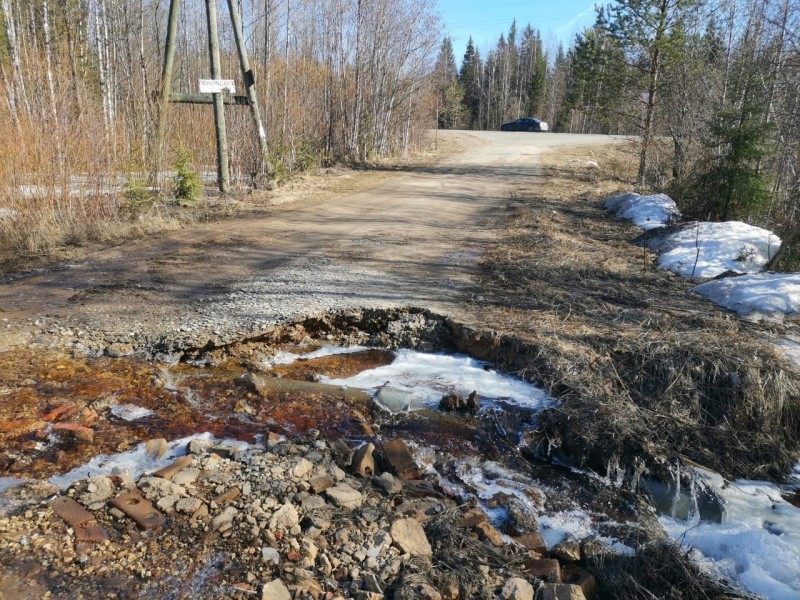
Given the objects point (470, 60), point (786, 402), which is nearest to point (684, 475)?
point (786, 402)

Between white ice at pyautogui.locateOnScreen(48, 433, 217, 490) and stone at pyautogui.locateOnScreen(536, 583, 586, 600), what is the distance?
2.20 metres

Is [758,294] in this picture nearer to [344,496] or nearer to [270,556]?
[344,496]

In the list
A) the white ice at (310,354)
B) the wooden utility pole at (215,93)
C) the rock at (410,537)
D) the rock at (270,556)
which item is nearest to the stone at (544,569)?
the rock at (410,537)

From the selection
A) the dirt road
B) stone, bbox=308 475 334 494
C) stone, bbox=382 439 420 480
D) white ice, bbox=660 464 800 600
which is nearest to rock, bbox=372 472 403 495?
stone, bbox=382 439 420 480

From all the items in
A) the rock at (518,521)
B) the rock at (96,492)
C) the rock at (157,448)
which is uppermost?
the rock at (96,492)

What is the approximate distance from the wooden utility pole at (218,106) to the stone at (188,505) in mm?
9832

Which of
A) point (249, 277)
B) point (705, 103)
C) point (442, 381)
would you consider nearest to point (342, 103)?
point (705, 103)

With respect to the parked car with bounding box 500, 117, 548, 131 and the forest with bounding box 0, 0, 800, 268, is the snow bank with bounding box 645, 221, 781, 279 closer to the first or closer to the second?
the forest with bounding box 0, 0, 800, 268

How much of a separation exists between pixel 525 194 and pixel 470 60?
52469mm

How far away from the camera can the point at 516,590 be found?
8.55 feet

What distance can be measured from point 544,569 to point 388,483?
96 centimetres

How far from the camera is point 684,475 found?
12.4 feet

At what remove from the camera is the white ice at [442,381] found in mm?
4441

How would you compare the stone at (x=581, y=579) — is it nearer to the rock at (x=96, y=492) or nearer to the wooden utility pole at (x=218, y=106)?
the rock at (x=96, y=492)
